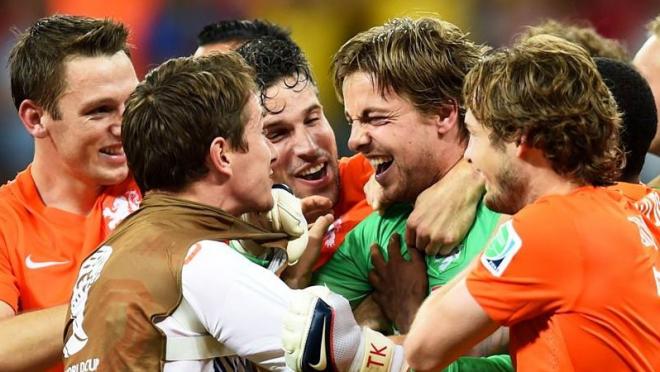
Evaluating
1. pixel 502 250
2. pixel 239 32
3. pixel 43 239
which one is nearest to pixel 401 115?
pixel 502 250

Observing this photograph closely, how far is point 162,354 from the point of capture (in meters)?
2.92

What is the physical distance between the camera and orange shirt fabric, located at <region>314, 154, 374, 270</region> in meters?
4.17

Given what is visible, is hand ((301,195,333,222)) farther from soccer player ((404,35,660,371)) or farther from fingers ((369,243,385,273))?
soccer player ((404,35,660,371))

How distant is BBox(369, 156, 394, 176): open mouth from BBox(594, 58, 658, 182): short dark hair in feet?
2.67

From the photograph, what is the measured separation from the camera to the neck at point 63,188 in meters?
4.10

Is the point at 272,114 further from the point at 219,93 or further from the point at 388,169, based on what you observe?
the point at 219,93

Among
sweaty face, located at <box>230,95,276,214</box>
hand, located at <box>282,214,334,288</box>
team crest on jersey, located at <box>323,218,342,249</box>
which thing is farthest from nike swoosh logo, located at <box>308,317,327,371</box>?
team crest on jersey, located at <box>323,218,342,249</box>

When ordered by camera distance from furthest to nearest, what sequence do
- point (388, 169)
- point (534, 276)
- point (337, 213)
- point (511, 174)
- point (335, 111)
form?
point (335, 111) → point (337, 213) → point (388, 169) → point (511, 174) → point (534, 276)

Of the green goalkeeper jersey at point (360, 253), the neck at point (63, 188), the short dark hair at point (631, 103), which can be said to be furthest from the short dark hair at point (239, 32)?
the short dark hair at point (631, 103)

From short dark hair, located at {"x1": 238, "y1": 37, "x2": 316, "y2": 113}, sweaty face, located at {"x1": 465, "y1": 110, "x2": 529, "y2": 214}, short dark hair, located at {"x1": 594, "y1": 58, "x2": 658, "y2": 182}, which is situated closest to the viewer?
sweaty face, located at {"x1": 465, "y1": 110, "x2": 529, "y2": 214}

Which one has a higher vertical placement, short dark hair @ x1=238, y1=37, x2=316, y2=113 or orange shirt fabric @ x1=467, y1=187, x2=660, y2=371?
short dark hair @ x1=238, y1=37, x2=316, y2=113

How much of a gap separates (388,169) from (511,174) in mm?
957

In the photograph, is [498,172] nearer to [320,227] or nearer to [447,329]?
[447,329]

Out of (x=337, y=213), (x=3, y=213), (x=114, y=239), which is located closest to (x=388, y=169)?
(x=337, y=213)
